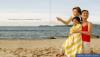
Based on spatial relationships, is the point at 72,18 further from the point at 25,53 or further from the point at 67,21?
the point at 25,53

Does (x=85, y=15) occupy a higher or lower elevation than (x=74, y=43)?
higher

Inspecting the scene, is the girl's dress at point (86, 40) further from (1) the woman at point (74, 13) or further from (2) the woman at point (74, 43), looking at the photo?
(1) the woman at point (74, 13)

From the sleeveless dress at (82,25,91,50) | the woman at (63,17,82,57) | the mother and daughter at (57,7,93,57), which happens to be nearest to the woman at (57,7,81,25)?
the mother and daughter at (57,7,93,57)

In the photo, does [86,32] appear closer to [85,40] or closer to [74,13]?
[85,40]

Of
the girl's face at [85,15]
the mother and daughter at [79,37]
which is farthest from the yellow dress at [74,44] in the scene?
the girl's face at [85,15]

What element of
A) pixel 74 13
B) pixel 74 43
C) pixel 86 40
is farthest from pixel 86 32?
pixel 74 13

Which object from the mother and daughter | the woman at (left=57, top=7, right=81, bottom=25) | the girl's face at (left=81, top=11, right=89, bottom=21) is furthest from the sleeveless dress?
the woman at (left=57, top=7, right=81, bottom=25)

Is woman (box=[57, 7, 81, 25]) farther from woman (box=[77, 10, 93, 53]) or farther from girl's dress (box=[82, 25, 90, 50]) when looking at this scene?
girl's dress (box=[82, 25, 90, 50])

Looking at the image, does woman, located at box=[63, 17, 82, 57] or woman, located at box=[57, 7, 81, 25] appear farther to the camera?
woman, located at box=[57, 7, 81, 25]

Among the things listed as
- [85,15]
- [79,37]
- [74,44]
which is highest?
[85,15]

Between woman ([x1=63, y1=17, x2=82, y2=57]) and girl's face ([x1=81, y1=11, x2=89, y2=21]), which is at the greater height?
girl's face ([x1=81, y1=11, x2=89, y2=21])

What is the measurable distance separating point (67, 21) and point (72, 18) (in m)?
0.12

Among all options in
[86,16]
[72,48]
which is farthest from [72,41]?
[86,16]

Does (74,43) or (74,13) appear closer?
(74,43)
